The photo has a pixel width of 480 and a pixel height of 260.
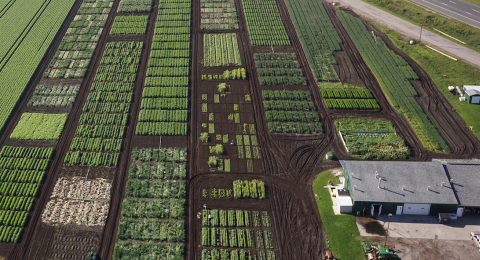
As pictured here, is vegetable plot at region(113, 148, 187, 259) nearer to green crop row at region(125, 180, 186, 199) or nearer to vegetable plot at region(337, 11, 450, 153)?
green crop row at region(125, 180, 186, 199)

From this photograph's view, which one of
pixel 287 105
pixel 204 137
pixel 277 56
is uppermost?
pixel 277 56

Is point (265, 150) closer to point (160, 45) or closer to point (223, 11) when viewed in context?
point (160, 45)

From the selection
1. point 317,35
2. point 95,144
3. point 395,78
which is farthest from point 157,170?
point 317,35

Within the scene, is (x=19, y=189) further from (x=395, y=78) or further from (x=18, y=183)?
(x=395, y=78)

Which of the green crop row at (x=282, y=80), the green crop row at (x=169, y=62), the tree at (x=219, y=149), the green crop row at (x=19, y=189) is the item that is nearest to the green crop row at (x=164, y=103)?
the green crop row at (x=169, y=62)

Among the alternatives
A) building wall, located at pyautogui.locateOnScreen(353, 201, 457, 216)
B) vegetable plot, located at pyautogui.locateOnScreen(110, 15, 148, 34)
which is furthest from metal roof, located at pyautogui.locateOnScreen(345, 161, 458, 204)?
vegetable plot, located at pyautogui.locateOnScreen(110, 15, 148, 34)

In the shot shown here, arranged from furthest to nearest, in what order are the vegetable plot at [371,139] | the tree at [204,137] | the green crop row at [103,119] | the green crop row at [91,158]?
1. the green crop row at [103,119]
2. the tree at [204,137]
3. the vegetable plot at [371,139]
4. the green crop row at [91,158]

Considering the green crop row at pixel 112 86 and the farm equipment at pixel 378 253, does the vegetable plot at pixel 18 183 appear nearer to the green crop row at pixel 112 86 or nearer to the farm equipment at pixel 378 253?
the green crop row at pixel 112 86

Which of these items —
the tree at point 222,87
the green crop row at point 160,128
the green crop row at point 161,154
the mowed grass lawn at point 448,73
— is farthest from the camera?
the tree at point 222,87
